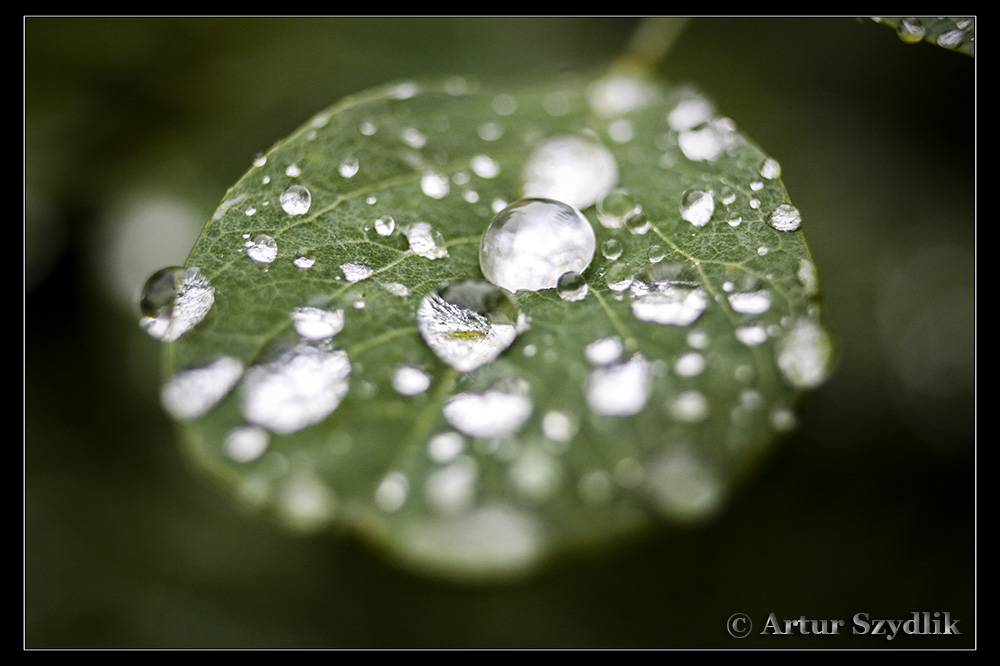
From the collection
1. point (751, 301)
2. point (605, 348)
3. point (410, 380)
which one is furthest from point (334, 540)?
point (751, 301)

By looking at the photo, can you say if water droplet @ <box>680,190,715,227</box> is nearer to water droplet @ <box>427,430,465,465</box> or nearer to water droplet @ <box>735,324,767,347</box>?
water droplet @ <box>735,324,767,347</box>

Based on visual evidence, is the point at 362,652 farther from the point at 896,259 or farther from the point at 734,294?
the point at 896,259

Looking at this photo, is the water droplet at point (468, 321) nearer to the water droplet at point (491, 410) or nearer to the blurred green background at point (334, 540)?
the water droplet at point (491, 410)

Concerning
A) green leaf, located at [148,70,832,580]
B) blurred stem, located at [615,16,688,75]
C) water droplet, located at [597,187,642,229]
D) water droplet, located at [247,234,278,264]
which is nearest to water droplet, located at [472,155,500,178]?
green leaf, located at [148,70,832,580]

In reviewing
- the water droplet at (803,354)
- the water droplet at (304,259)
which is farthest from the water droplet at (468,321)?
the water droplet at (803,354)

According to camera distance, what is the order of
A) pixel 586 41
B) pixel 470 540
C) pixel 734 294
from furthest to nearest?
pixel 586 41 → pixel 470 540 → pixel 734 294

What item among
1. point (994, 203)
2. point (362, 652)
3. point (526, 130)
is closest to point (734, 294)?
point (526, 130)
